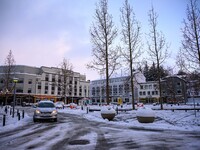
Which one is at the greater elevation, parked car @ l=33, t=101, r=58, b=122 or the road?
parked car @ l=33, t=101, r=58, b=122

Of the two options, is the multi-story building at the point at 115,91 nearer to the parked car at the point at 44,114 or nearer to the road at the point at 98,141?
the parked car at the point at 44,114

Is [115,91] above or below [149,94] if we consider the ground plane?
above

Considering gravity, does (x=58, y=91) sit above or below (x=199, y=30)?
below

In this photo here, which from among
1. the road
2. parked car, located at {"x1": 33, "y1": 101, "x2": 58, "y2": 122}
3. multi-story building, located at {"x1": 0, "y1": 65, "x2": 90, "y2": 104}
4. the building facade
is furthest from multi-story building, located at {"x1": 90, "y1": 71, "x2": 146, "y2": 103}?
the road

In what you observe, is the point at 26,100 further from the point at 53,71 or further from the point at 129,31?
the point at 129,31

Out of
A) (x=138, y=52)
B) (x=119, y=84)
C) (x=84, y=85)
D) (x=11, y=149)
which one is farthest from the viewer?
(x=119, y=84)

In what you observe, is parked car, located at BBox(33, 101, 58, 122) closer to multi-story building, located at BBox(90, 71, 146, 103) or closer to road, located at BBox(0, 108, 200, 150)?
road, located at BBox(0, 108, 200, 150)

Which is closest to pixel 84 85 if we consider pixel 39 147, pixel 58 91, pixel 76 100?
pixel 76 100

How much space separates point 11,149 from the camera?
6328mm

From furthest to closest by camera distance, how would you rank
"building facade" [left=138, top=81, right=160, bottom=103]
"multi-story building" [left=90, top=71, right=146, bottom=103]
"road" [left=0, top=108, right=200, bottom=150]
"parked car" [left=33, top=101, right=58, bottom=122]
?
"multi-story building" [left=90, top=71, right=146, bottom=103]
"building facade" [left=138, top=81, right=160, bottom=103]
"parked car" [left=33, top=101, right=58, bottom=122]
"road" [left=0, top=108, right=200, bottom=150]

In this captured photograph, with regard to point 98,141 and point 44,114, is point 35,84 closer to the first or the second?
point 44,114

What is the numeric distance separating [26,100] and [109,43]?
188 feet

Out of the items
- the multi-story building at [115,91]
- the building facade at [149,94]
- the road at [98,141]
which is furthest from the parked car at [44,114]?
the building facade at [149,94]

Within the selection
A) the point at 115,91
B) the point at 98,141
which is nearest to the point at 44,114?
the point at 98,141
